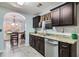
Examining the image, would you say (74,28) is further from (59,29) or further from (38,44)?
(38,44)

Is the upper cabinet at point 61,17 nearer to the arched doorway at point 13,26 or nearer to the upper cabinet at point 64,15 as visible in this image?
the upper cabinet at point 64,15

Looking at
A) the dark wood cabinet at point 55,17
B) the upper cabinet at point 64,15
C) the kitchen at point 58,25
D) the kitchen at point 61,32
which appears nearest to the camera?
the kitchen at point 58,25

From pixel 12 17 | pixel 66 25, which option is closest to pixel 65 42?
pixel 66 25

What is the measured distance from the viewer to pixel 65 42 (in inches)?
78.7

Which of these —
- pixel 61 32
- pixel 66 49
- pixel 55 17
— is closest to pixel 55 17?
pixel 55 17

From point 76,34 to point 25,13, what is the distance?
36.1 inches

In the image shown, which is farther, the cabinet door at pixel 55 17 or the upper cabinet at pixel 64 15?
the cabinet door at pixel 55 17

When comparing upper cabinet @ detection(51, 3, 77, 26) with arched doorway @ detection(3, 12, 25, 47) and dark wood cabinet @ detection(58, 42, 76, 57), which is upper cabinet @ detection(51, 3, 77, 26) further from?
arched doorway @ detection(3, 12, 25, 47)

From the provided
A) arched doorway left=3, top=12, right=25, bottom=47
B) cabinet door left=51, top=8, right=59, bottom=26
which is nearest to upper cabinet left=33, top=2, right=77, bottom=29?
cabinet door left=51, top=8, right=59, bottom=26

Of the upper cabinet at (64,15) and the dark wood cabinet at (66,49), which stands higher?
the upper cabinet at (64,15)

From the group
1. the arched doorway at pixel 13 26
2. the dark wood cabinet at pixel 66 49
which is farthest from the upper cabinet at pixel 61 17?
the dark wood cabinet at pixel 66 49

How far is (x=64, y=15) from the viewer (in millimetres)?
2283

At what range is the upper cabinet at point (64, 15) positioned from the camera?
6.74ft

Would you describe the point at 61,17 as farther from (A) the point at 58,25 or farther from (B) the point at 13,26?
(B) the point at 13,26
